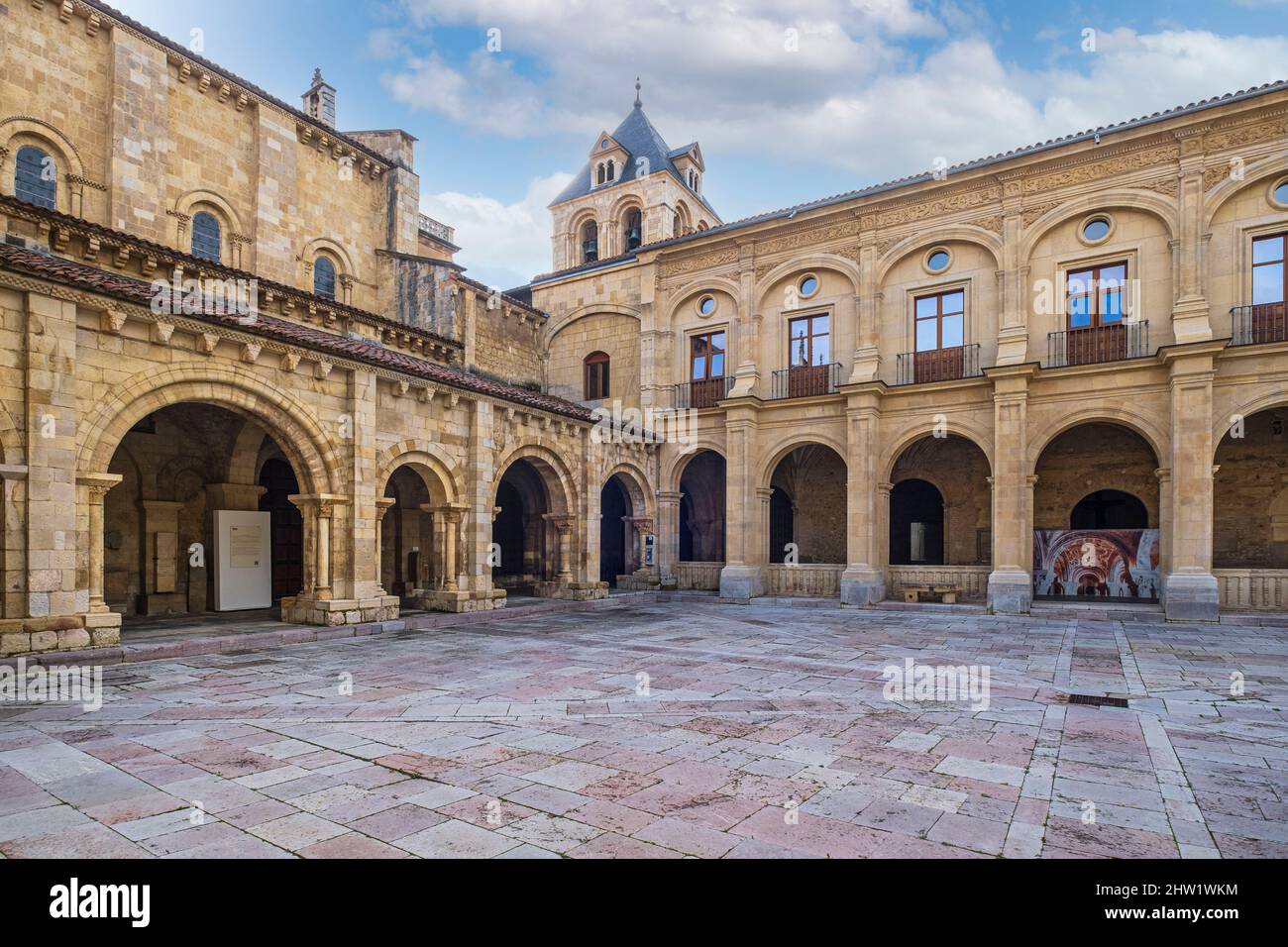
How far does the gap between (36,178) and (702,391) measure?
15.8 metres

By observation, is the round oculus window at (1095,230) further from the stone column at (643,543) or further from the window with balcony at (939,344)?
the stone column at (643,543)

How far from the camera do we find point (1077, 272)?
16.6 meters

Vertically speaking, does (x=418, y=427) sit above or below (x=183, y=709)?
above

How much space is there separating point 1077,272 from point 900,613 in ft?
29.9

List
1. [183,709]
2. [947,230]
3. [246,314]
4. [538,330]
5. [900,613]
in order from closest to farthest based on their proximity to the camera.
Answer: [183,709] → [246,314] → [900,613] → [947,230] → [538,330]

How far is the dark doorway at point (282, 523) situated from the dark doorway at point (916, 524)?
648 inches

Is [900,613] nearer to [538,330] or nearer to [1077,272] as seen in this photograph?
[1077,272]

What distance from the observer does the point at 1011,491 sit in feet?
53.7

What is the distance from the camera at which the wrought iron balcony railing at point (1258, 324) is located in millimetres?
14508

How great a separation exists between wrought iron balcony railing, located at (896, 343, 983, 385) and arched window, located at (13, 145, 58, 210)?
60.8 ft

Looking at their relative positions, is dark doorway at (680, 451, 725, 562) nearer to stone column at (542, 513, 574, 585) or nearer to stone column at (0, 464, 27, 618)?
stone column at (542, 513, 574, 585)
